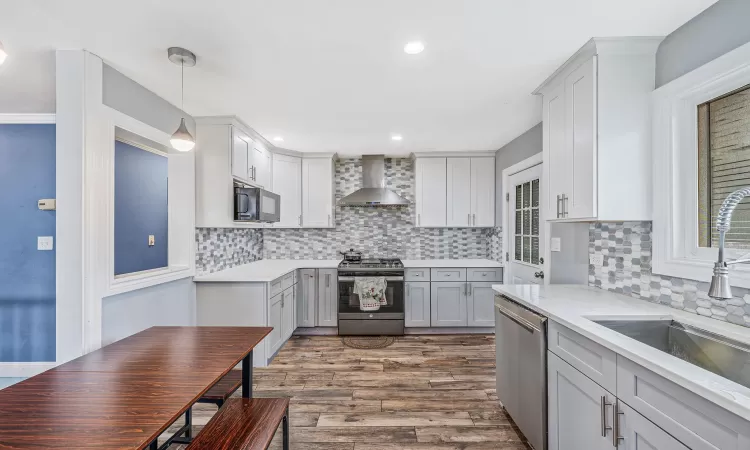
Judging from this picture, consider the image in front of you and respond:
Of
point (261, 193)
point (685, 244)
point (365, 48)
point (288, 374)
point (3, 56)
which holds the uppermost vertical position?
point (365, 48)

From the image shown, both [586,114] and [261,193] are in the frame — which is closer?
[586,114]

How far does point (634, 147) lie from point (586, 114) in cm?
31

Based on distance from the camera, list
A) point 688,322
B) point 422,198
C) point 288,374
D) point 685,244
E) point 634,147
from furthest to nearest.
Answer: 1. point 422,198
2. point 288,374
3. point 634,147
4. point 685,244
5. point 688,322

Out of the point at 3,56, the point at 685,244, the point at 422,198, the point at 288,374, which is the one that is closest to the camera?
the point at 3,56

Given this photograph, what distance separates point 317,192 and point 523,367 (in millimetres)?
3263

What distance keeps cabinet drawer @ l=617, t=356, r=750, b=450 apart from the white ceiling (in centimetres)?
157

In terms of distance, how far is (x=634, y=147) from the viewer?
6.10 feet

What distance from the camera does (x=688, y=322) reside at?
152cm

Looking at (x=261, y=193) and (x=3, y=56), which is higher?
(x=3, y=56)

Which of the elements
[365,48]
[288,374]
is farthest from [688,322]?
[288,374]

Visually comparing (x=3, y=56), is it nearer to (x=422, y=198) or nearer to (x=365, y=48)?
(x=365, y=48)

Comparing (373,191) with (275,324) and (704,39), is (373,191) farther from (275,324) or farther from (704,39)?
(704,39)

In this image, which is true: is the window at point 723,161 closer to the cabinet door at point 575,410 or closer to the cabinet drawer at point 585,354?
the cabinet drawer at point 585,354

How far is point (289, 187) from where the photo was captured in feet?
14.6
